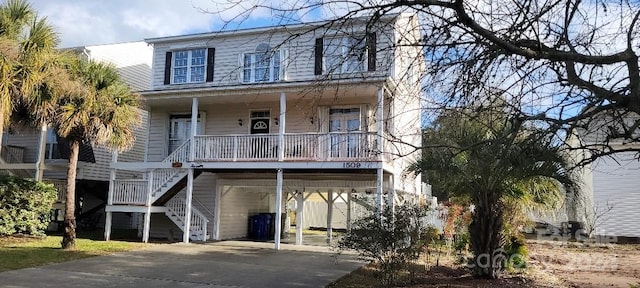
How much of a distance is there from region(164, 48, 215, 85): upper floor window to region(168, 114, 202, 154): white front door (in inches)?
60.9

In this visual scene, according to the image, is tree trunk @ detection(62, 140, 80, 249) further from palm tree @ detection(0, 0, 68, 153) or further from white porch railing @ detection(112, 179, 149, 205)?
white porch railing @ detection(112, 179, 149, 205)

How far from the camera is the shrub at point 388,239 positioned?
9117 mm

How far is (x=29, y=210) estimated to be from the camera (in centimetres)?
A: 1669

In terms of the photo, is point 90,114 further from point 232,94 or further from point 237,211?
point 237,211

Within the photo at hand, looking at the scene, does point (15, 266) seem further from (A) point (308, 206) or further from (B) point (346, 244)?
(A) point (308, 206)

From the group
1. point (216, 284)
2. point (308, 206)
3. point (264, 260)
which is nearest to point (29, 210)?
point (264, 260)

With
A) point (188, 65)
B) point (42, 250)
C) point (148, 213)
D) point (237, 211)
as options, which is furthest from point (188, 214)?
point (188, 65)

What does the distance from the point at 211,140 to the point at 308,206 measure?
1433cm

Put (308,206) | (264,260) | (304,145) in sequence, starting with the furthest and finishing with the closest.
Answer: (308,206) < (304,145) < (264,260)

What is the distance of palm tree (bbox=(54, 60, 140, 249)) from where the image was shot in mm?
14180

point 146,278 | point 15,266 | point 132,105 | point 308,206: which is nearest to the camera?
point 146,278

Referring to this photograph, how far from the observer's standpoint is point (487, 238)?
452 inches

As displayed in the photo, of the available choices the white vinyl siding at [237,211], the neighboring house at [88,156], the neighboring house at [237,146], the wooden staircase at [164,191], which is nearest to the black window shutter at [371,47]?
the neighboring house at [237,146]

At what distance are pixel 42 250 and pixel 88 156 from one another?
32.7 feet
